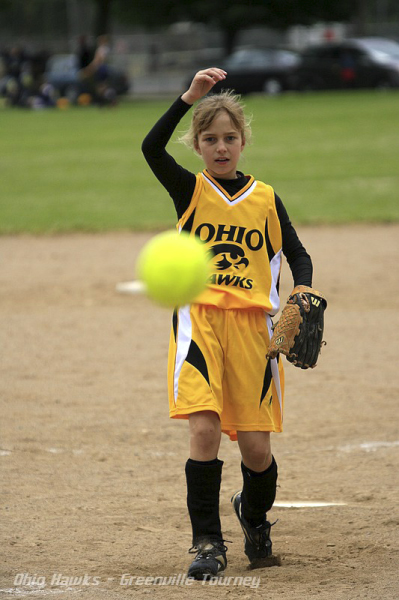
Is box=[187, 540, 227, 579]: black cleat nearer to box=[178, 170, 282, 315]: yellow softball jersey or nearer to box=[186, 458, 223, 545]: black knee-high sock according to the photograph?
box=[186, 458, 223, 545]: black knee-high sock

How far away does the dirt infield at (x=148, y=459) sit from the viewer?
10.6ft

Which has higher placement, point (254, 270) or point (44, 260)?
point (254, 270)

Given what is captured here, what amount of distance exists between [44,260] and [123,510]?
5784 mm

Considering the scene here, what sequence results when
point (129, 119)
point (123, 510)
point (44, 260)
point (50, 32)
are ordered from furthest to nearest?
point (50, 32), point (129, 119), point (44, 260), point (123, 510)

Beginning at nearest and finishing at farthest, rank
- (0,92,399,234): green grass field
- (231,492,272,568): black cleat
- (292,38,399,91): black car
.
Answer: (231,492,272,568): black cleat, (0,92,399,234): green grass field, (292,38,399,91): black car

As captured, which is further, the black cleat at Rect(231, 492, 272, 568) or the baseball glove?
the black cleat at Rect(231, 492, 272, 568)

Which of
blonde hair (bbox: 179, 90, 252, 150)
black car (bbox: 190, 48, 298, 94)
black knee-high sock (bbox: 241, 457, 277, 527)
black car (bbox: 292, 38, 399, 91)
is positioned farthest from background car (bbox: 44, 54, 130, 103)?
black knee-high sock (bbox: 241, 457, 277, 527)

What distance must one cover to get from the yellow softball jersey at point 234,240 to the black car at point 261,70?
26.5 m

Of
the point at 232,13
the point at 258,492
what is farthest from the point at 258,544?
the point at 232,13

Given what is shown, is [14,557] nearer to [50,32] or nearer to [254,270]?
[254,270]

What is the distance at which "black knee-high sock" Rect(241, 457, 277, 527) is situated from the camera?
11.3 ft

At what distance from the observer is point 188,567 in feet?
10.8

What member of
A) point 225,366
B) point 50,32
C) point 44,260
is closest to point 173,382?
point 225,366

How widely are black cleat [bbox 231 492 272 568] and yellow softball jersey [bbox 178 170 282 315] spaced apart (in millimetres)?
831
